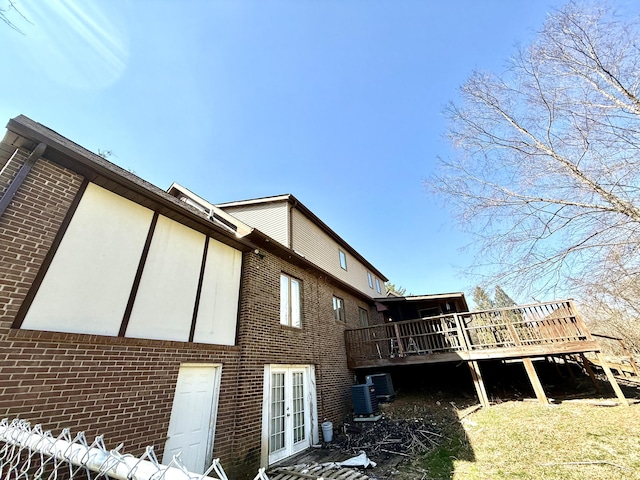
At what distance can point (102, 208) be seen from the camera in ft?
15.8

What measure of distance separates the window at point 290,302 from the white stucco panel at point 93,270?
14.9 feet

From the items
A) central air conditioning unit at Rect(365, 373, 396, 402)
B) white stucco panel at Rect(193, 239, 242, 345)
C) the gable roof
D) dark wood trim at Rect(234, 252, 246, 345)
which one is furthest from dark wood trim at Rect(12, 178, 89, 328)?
central air conditioning unit at Rect(365, 373, 396, 402)

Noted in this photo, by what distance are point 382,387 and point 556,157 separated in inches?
364

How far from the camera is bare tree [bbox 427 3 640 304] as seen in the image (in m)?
4.73

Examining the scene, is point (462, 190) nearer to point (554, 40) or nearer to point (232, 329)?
point (554, 40)

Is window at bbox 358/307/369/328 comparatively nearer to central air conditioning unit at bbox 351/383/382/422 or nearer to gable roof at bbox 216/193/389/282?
gable roof at bbox 216/193/389/282

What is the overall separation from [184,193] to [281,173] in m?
4.77

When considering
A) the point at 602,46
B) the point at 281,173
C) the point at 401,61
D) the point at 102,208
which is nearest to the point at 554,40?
the point at 602,46

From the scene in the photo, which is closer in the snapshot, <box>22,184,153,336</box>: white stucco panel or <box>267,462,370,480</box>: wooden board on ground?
<box>22,184,153,336</box>: white stucco panel

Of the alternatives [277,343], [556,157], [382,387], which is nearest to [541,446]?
[382,387]

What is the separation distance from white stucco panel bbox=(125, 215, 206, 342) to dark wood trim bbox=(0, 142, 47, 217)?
2.02 m

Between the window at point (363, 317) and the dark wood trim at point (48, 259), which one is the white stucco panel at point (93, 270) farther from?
the window at point (363, 317)

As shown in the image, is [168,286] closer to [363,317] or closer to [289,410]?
[289,410]

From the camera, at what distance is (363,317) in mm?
14906
